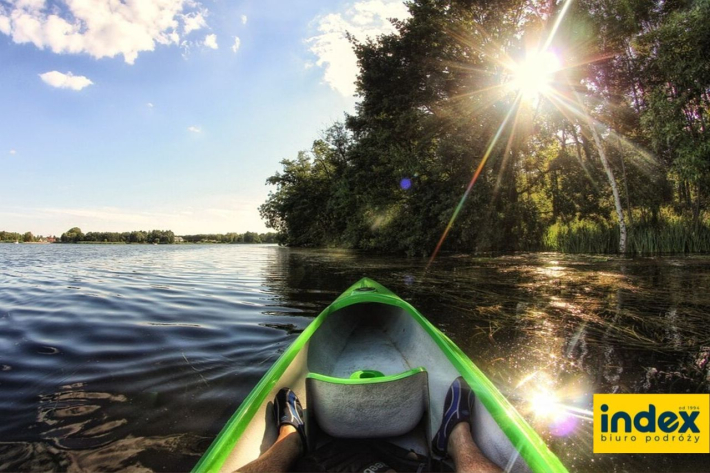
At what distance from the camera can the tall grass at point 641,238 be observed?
44.4ft

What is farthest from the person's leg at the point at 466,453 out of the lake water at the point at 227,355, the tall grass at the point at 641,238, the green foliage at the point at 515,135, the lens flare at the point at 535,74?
the lens flare at the point at 535,74

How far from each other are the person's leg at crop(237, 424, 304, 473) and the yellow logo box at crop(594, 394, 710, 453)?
1.82 meters

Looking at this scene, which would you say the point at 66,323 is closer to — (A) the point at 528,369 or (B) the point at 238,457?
(B) the point at 238,457

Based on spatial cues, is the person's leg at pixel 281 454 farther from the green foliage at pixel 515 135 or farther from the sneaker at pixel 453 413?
the green foliage at pixel 515 135

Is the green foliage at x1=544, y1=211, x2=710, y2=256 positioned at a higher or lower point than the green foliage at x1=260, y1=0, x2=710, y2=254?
lower

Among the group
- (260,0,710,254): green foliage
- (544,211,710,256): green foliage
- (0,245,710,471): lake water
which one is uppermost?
(260,0,710,254): green foliage

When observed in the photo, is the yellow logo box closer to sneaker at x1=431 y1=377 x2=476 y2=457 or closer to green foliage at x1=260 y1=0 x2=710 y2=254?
sneaker at x1=431 y1=377 x2=476 y2=457

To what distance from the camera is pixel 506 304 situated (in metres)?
5.95

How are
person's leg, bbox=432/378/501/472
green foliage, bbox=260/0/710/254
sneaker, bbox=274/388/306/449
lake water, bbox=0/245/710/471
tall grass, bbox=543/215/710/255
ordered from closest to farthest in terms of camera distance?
1. person's leg, bbox=432/378/501/472
2. sneaker, bbox=274/388/306/449
3. lake water, bbox=0/245/710/471
4. tall grass, bbox=543/215/710/255
5. green foliage, bbox=260/0/710/254

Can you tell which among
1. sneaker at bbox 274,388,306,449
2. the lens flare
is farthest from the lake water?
the lens flare

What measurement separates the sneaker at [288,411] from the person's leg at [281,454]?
3 centimetres

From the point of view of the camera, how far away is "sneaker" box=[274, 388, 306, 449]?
6.43 ft

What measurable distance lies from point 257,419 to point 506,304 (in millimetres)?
5269

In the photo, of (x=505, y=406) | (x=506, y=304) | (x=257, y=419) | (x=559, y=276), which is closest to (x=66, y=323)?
(x=257, y=419)
